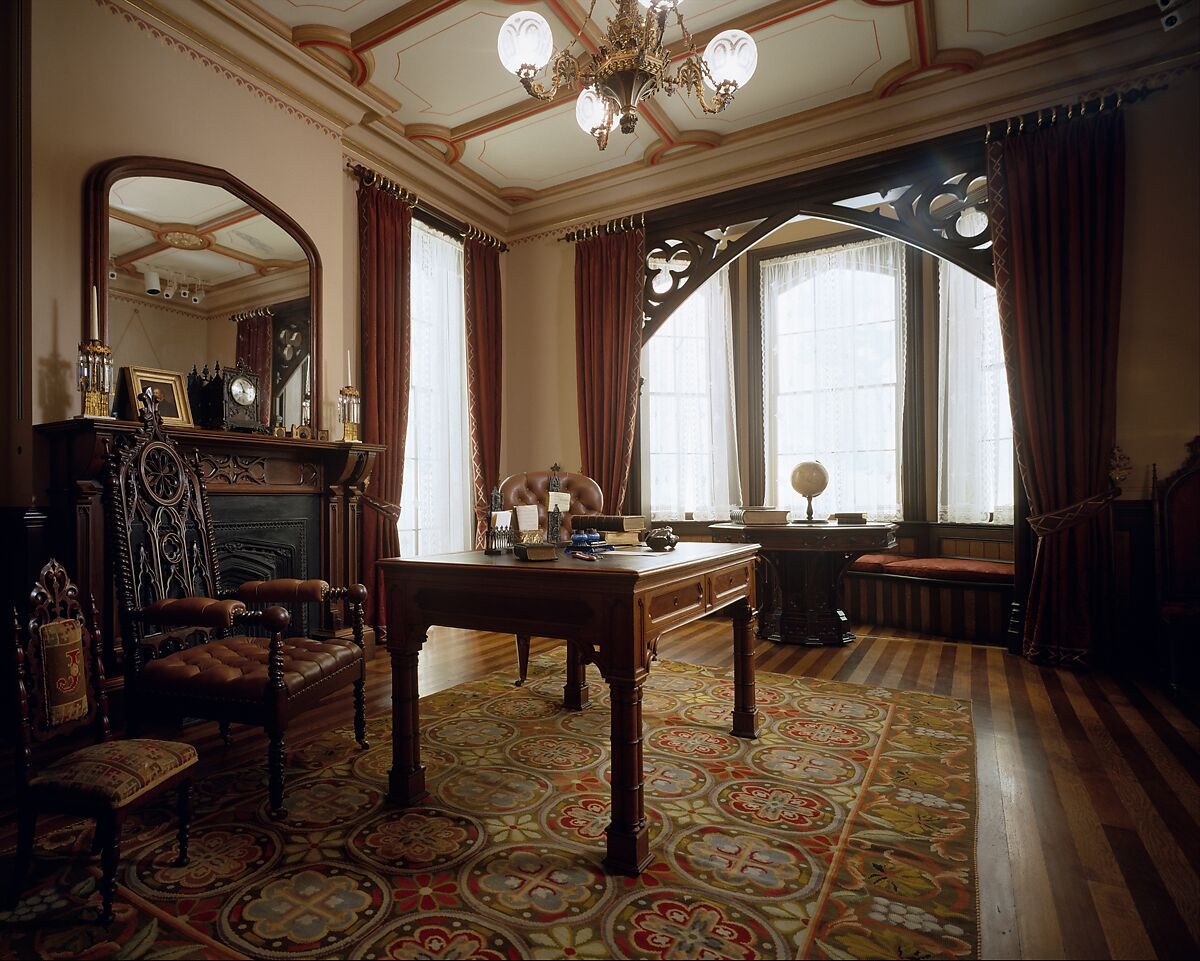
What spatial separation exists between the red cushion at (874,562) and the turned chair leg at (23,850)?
4.90 metres

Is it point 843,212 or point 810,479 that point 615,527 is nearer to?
point 810,479

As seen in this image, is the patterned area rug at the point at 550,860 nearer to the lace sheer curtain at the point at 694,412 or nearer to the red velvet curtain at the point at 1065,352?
the red velvet curtain at the point at 1065,352

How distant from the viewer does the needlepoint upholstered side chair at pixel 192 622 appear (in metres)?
2.14

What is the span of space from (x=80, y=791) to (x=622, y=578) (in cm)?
143

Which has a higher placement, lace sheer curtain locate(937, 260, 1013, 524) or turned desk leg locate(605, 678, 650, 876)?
lace sheer curtain locate(937, 260, 1013, 524)

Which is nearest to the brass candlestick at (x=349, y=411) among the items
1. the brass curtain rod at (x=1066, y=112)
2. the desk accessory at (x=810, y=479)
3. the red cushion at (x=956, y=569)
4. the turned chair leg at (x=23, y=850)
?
the turned chair leg at (x=23, y=850)

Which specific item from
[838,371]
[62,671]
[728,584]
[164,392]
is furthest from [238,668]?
[838,371]

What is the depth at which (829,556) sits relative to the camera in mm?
4512

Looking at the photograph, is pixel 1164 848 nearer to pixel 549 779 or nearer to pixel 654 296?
pixel 549 779

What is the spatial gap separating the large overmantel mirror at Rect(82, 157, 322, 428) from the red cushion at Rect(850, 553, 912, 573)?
4.23 metres

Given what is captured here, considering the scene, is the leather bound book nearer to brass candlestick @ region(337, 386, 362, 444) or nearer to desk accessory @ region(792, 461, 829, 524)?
brass candlestick @ region(337, 386, 362, 444)

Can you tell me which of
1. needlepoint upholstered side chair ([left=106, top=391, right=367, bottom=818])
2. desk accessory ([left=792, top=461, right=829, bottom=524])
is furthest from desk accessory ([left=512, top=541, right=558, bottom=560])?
desk accessory ([left=792, top=461, right=829, bottom=524])

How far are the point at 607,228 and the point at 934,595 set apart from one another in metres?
4.00

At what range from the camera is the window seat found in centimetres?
451
